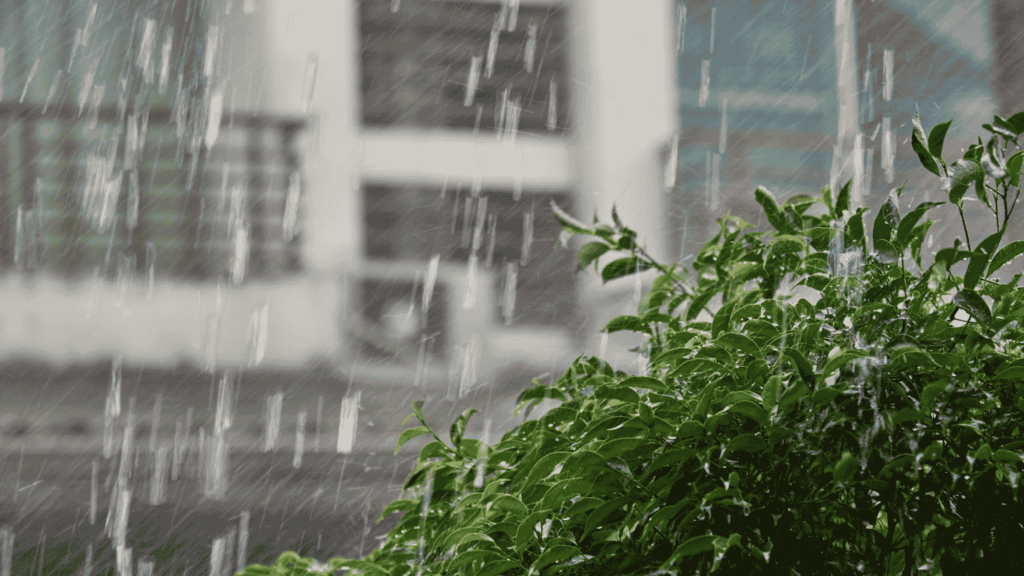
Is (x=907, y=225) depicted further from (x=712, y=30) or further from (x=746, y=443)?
(x=712, y=30)

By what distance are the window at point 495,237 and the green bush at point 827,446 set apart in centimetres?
348

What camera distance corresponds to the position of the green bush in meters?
0.39

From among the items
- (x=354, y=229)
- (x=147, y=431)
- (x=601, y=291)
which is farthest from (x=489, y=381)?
(x=147, y=431)

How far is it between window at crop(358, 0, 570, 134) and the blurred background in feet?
0.05

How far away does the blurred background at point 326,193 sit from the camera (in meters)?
4.03

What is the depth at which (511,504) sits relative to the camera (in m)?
0.43

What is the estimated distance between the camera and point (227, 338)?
451 cm

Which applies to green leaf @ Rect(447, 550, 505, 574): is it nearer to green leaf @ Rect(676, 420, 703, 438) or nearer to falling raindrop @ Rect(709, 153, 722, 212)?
green leaf @ Rect(676, 420, 703, 438)

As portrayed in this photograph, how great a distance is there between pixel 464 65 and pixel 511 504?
4.69 metres

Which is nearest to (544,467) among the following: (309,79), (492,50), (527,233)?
(527,233)

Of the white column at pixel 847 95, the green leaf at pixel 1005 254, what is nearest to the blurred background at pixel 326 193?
the white column at pixel 847 95

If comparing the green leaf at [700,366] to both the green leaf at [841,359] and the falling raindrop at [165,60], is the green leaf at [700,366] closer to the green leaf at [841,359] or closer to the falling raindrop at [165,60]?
the green leaf at [841,359]

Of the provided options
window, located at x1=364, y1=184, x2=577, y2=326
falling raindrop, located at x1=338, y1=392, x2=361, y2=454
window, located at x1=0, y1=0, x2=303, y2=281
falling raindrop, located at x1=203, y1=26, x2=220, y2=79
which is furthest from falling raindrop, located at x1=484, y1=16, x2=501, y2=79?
falling raindrop, located at x1=338, y1=392, x2=361, y2=454

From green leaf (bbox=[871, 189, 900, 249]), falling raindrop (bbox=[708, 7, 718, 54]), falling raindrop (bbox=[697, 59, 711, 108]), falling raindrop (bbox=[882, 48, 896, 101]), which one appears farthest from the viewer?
Answer: falling raindrop (bbox=[697, 59, 711, 108])
